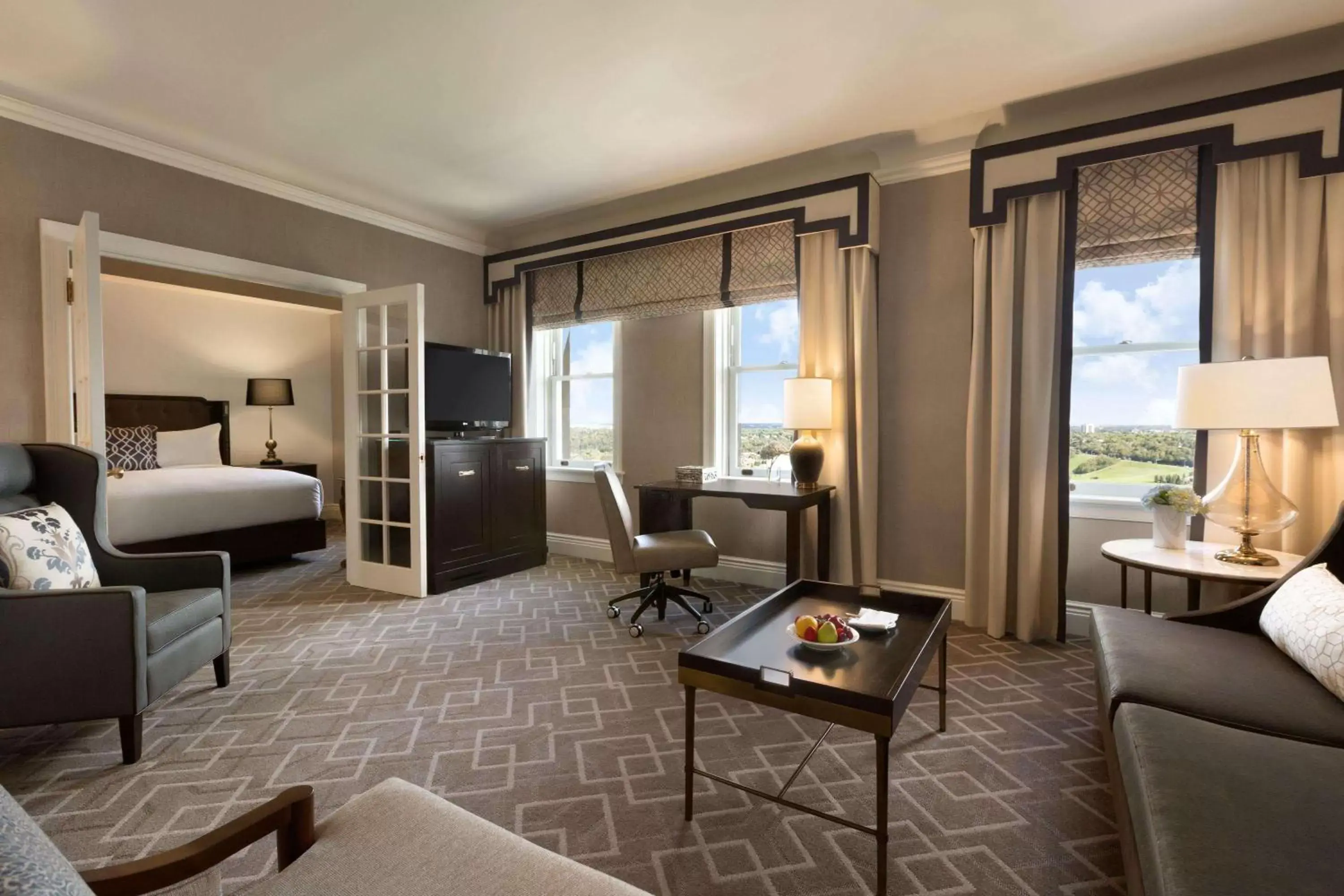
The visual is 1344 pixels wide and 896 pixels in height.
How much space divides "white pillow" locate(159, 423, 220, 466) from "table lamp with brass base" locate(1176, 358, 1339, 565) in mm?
7387

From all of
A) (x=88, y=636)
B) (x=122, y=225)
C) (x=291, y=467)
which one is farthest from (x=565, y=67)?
(x=291, y=467)

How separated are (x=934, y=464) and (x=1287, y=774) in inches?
99.7

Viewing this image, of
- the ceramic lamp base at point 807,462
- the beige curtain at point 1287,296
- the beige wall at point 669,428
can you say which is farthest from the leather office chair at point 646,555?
the beige curtain at point 1287,296

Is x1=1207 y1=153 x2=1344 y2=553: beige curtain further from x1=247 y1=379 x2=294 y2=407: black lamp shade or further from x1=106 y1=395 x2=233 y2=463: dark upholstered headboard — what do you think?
x1=106 y1=395 x2=233 y2=463: dark upholstered headboard

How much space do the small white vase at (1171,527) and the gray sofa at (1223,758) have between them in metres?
0.63

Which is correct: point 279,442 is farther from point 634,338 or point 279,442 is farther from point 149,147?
point 634,338

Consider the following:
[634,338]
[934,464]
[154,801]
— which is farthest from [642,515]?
[154,801]

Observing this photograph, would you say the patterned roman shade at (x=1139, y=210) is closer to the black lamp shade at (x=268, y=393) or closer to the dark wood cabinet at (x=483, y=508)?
the dark wood cabinet at (x=483, y=508)

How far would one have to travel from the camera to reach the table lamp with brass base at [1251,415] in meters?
2.23

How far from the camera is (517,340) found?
523 centimetres

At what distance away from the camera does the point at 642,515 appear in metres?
4.09

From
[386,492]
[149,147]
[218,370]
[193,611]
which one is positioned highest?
[149,147]

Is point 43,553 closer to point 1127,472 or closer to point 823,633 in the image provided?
point 823,633

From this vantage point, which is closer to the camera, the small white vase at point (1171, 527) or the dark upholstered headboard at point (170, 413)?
the small white vase at point (1171, 527)
